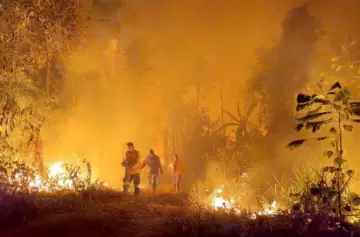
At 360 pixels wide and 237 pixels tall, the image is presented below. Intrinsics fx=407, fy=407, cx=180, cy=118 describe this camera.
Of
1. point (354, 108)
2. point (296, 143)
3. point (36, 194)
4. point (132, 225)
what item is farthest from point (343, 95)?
point (36, 194)

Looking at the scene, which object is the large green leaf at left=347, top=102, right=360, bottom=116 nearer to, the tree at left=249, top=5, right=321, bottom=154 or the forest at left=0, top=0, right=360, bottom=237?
the forest at left=0, top=0, right=360, bottom=237

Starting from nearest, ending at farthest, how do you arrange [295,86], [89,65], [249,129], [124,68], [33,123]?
[33,123] → [295,86] → [249,129] → [89,65] → [124,68]

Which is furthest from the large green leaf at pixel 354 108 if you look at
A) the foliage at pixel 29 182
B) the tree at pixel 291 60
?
the tree at pixel 291 60

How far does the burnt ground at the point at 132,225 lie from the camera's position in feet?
25.6

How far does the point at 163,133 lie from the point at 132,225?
2796cm

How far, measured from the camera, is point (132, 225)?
934cm

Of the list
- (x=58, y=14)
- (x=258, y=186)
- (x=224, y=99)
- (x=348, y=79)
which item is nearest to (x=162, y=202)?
(x=258, y=186)

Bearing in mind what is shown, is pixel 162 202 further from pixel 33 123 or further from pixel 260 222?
pixel 260 222

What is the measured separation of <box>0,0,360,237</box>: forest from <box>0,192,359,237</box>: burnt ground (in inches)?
1.5

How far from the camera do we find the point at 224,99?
43062 millimetres

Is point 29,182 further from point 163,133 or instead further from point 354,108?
point 163,133

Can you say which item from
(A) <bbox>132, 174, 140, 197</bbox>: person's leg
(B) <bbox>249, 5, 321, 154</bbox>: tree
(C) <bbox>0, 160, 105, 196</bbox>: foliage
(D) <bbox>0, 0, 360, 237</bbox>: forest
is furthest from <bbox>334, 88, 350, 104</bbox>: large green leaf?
(B) <bbox>249, 5, 321, 154</bbox>: tree

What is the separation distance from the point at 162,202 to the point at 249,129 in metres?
10.0

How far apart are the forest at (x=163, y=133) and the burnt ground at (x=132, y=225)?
4 cm
